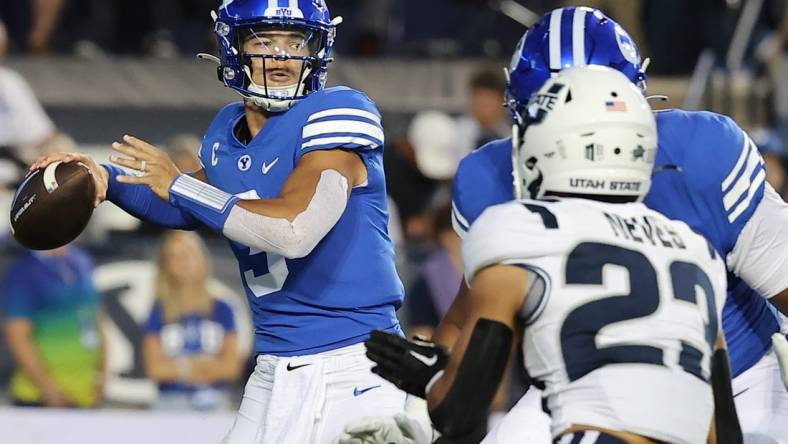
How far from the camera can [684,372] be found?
131 inches

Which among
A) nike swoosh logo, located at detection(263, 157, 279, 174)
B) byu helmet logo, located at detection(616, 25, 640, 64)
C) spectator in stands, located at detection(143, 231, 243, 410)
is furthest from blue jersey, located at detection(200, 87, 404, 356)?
spectator in stands, located at detection(143, 231, 243, 410)

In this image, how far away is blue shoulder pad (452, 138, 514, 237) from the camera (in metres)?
4.28

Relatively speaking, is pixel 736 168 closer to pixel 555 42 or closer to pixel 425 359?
pixel 555 42

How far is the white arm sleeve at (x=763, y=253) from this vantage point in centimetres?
408

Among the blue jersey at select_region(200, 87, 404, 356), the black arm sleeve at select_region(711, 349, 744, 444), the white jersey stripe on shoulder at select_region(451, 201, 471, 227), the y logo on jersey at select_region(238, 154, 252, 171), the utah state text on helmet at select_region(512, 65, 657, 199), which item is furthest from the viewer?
the y logo on jersey at select_region(238, 154, 252, 171)

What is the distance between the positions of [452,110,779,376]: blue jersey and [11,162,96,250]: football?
3.55 feet

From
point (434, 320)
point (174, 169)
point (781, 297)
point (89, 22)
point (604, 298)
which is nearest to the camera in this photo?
point (604, 298)

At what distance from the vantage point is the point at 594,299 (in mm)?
3299

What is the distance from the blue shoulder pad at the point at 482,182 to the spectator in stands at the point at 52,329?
155 inches

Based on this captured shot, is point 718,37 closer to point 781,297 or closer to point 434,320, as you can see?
point 434,320

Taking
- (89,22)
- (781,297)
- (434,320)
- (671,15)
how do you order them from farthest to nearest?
(89,22) < (671,15) < (434,320) < (781,297)

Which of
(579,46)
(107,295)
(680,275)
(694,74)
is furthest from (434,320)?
(680,275)

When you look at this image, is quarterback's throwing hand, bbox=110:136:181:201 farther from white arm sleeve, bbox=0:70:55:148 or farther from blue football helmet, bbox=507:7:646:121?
white arm sleeve, bbox=0:70:55:148

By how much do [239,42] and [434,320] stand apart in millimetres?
3193
